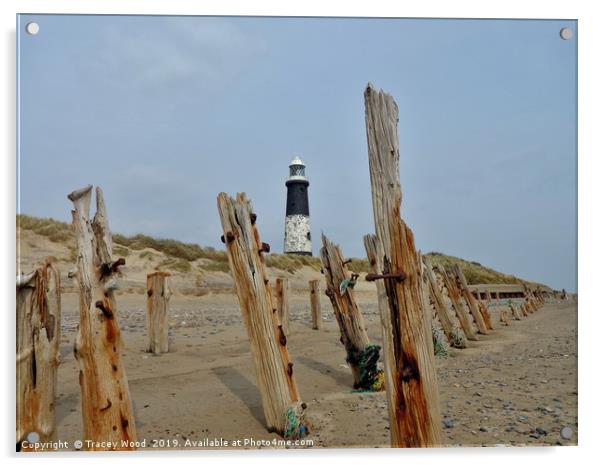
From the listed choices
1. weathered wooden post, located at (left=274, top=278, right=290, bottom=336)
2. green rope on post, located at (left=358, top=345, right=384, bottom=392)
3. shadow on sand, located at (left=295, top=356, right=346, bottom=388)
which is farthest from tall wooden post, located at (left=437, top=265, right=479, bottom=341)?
green rope on post, located at (left=358, top=345, right=384, bottom=392)

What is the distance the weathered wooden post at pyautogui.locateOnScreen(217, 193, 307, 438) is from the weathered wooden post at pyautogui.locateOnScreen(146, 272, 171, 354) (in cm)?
455

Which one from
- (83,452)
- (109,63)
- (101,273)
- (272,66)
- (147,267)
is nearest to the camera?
(101,273)

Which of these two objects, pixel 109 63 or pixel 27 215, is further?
pixel 109 63

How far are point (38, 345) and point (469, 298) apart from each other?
11213 millimetres

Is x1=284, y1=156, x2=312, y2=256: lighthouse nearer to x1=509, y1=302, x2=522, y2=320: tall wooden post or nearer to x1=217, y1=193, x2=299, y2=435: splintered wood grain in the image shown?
x1=509, y1=302, x2=522, y2=320: tall wooden post

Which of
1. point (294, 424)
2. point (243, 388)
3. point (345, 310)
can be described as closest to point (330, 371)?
point (345, 310)

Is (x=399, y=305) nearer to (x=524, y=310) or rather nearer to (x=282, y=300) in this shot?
(x=282, y=300)

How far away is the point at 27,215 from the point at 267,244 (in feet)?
6.99

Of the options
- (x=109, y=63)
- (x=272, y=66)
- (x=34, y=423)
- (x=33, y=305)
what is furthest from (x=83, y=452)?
(x=272, y=66)

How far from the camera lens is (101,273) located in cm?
344

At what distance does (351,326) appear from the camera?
6.62m

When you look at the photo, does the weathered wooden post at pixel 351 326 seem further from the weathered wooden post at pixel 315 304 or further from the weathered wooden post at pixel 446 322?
the weathered wooden post at pixel 315 304

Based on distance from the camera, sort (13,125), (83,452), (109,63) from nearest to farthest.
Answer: (83,452)
(13,125)
(109,63)

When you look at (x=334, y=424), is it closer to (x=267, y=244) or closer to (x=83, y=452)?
(x=267, y=244)
